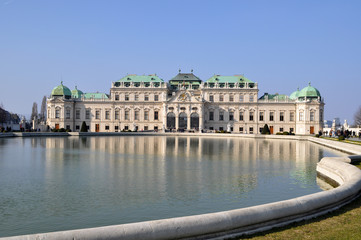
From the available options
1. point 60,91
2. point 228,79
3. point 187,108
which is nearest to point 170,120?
point 187,108

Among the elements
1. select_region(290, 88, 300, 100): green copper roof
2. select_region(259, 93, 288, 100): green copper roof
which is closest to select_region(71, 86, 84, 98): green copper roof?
select_region(259, 93, 288, 100): green copper roof

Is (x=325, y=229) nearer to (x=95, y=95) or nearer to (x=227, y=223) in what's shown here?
(x=227, y=223)

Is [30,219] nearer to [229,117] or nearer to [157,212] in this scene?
[157,212]

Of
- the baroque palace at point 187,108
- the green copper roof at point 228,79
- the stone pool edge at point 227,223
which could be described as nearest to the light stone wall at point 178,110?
the baroque palace at point 187,108

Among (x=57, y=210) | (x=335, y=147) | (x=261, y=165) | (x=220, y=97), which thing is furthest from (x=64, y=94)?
(x=57, y=210)

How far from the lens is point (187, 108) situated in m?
100

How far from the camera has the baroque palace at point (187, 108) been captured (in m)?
100

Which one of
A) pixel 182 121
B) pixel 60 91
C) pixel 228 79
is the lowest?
pixel 182 121

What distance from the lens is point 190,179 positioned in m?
22.7

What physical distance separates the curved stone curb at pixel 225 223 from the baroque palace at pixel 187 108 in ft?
282

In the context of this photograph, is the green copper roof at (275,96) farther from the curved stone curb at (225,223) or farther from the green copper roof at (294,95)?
the curved stone curb at (225,223)

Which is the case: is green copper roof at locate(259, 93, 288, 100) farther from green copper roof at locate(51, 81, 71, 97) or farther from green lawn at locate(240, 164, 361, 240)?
green lawn at locate(240, 164, 361, 240)

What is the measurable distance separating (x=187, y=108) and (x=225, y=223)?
89965mm

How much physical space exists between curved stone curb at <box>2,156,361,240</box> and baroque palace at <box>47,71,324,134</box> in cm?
8603
